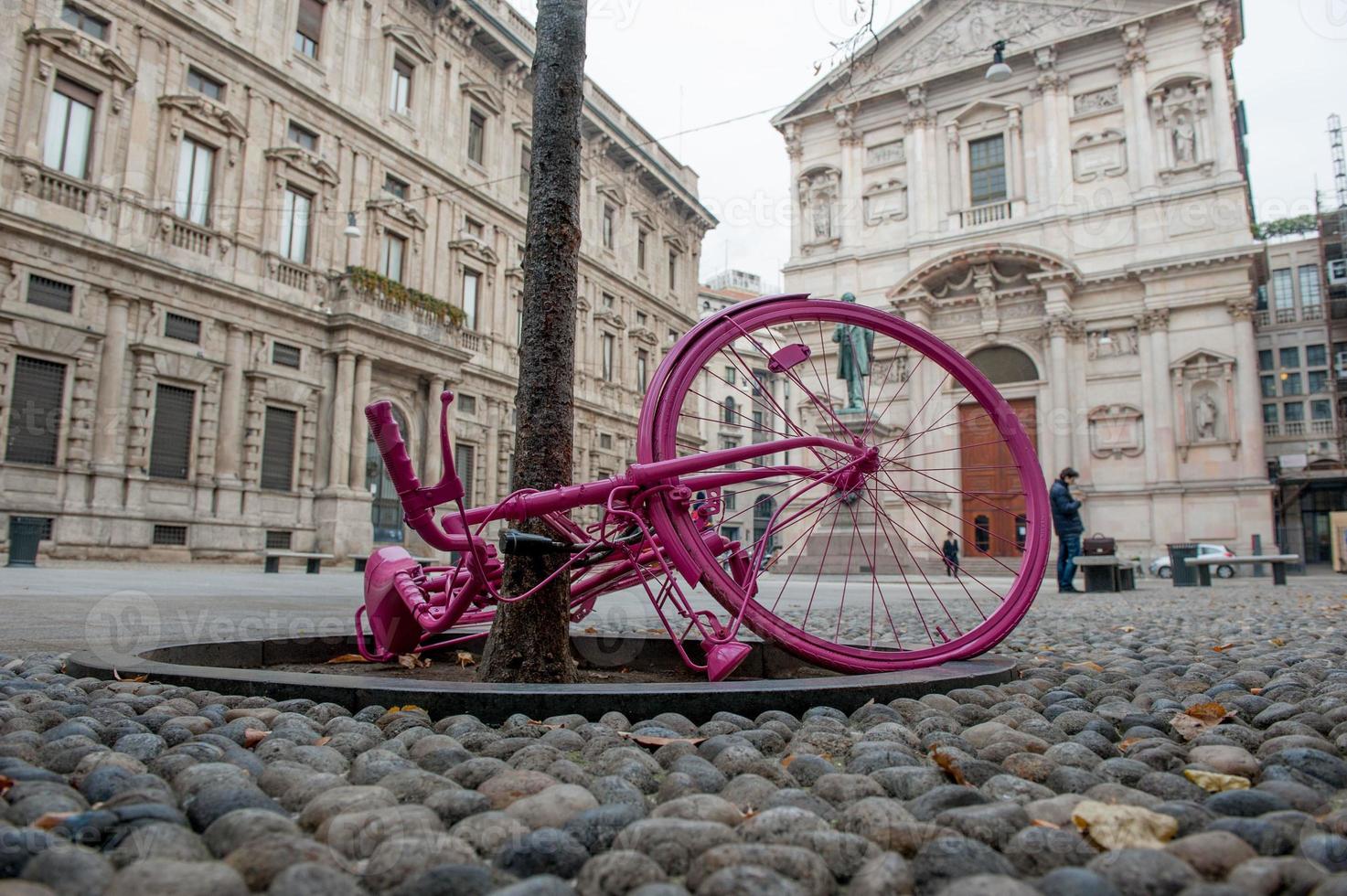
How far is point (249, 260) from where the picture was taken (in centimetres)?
1573

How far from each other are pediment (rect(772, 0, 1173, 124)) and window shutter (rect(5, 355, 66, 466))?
18.8 metres

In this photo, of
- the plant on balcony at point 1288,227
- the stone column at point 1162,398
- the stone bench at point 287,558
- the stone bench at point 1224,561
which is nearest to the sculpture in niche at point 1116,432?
the stone column at point 1162,398

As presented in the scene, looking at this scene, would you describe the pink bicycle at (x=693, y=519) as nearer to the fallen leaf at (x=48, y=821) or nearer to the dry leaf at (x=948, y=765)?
the dry leaf at (x=948, y=765)

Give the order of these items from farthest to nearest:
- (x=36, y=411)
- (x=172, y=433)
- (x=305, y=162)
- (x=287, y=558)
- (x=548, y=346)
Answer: (x=305, y=162)
(x=287, y=558)
(x=172, y=433)
(x=36, y=411)
(x=548, y=346)

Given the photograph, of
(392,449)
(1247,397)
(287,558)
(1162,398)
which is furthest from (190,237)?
(1247,397)

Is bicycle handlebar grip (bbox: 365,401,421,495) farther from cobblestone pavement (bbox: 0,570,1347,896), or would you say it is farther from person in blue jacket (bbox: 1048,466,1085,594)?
person in blue jacket (bbox: 1048,466,1085,594)

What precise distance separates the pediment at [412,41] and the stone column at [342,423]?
8049 millimetres

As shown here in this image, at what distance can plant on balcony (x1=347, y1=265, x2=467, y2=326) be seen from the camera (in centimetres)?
1744

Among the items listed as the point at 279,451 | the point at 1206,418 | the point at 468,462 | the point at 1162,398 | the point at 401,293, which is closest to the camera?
the point at 279,451

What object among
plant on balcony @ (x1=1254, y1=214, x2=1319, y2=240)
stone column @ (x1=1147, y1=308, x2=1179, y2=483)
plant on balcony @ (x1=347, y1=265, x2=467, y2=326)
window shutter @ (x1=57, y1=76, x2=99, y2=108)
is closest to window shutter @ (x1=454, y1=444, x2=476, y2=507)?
plant on balcony @ (x1=347, y1=265, x2=467, y2=326)

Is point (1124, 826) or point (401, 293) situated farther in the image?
point (401, 293)

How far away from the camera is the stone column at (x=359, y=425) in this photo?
17.0 m

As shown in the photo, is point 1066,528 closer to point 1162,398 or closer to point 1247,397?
point 1162,398

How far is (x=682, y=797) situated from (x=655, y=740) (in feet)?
1.37
